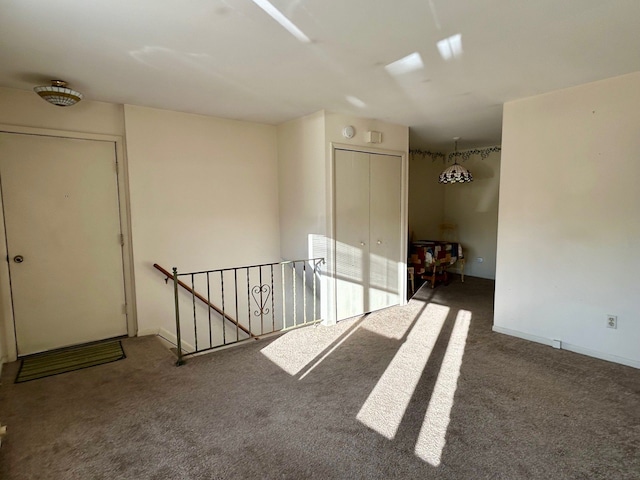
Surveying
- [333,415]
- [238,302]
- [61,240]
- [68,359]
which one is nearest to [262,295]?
[238,302]

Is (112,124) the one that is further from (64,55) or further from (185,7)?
(185,7)

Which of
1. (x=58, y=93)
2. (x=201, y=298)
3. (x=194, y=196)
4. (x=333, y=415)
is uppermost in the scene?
(x=58, y=93)

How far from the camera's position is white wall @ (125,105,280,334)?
11.7 feet

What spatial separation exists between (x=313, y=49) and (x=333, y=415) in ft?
7.99

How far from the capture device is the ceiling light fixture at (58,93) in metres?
2.63

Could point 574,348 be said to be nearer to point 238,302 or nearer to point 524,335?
point 524,335

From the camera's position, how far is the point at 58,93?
8.77ft

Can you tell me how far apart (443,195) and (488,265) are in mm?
1678

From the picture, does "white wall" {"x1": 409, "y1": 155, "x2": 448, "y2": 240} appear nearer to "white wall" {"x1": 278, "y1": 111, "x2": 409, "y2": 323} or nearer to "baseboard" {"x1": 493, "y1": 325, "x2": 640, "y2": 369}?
"white wall" {"x1": 278, "y1": 111, "x2": 409, "y2": 323}

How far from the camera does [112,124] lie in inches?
135

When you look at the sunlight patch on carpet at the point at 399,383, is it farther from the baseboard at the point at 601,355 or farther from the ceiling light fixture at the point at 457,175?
the ceiling light fixture at the point at 457,175

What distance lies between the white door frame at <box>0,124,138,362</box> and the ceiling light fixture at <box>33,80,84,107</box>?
0.54m

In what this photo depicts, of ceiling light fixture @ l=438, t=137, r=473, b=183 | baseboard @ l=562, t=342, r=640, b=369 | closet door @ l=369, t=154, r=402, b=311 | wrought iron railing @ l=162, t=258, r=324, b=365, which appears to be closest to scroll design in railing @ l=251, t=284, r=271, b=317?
wrought iron railing @ l=162, t=258, r=324, b=365

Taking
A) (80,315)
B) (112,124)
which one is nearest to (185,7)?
(112,124)
